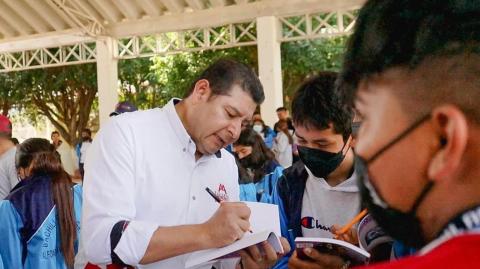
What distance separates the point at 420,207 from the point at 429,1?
0.89 feet

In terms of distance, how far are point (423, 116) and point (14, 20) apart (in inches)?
444

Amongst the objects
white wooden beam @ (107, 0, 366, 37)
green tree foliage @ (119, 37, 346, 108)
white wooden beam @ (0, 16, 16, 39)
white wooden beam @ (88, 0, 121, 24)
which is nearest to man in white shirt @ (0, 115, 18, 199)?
white wooden beam @ (107, 0, 366, 37)

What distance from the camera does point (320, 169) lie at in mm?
2209

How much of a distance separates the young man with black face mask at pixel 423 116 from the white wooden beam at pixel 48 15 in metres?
10.3

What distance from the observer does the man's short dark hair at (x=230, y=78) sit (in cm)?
219

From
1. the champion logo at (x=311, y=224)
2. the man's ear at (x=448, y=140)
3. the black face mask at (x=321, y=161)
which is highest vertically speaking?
the man's ear at (x=448, y=140)

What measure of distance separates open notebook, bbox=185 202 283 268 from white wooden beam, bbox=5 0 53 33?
30.9 ft

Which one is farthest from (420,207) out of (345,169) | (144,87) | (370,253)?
(144,87)

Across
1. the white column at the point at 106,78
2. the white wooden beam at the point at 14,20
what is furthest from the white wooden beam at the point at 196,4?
the white wooden beam at the point at 14,20

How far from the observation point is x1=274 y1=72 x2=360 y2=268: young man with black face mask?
2.18m

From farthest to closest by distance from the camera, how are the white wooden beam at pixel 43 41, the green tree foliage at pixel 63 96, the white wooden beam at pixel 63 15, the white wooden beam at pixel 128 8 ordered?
1. the green tree foliage at pixel 63 96
2. the white wooden beam at pixel 43 41
3. the white wooden beam at pixel 63 15
4. the white wooden beam at pixel 128 8

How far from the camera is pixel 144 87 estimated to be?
59.7 feet

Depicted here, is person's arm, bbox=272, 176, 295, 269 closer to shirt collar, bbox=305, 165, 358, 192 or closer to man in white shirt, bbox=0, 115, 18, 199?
shirt collar, bbox=305, 165, 358, 192

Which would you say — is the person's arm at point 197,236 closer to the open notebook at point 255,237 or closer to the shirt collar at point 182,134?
the open notebook at point 255,237
